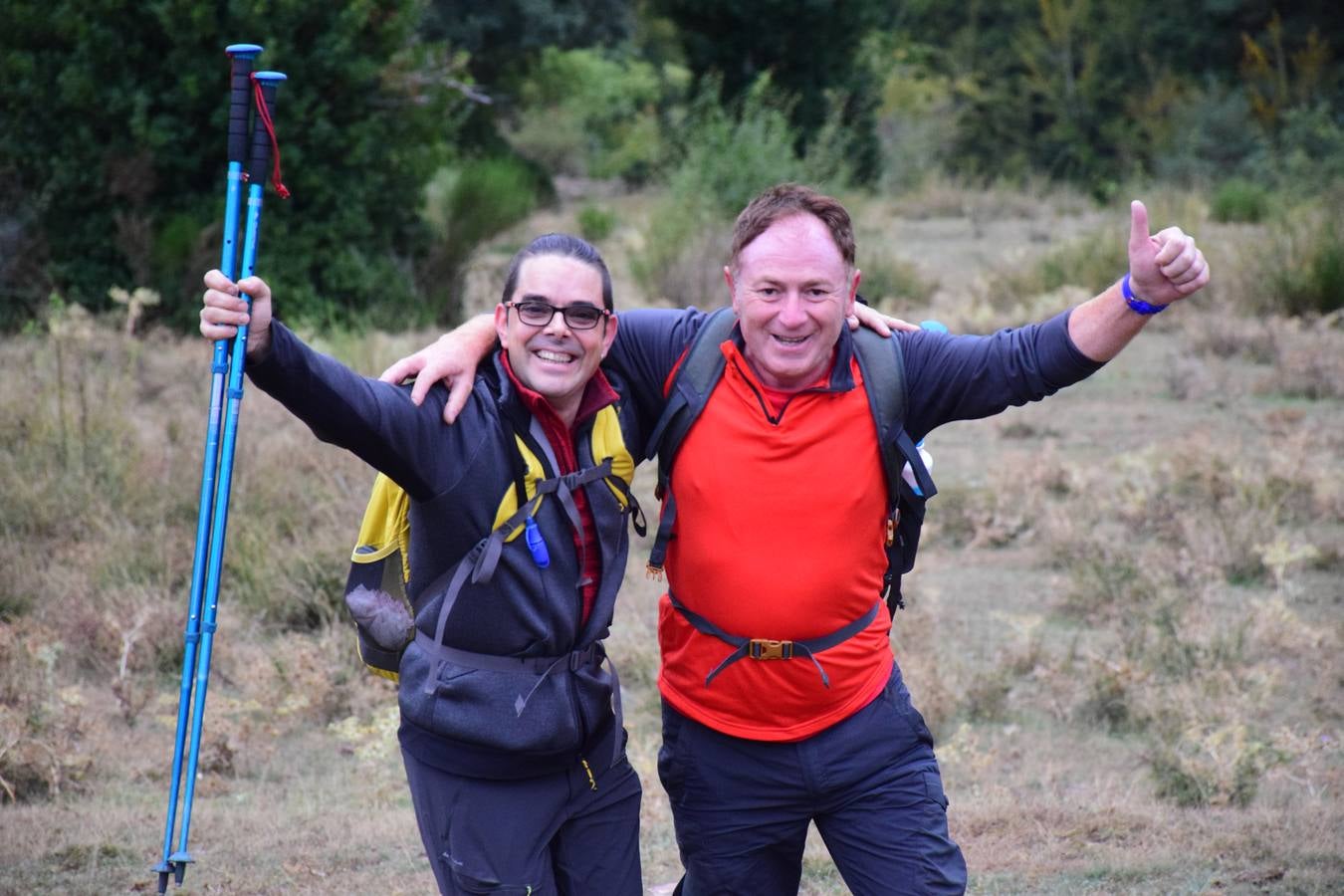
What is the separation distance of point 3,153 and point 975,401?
37.8 feet

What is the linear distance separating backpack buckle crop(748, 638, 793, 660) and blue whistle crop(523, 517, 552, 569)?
0.58 m

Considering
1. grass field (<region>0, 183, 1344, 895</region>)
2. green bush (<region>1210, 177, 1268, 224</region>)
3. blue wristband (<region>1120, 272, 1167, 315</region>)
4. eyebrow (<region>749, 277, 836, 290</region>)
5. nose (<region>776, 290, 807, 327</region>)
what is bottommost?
grass field (<region>0, 183, 1344, 895</region>)

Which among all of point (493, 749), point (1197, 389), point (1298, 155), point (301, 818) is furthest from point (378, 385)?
point (1298, 155)

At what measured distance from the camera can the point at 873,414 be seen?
344 centimetres

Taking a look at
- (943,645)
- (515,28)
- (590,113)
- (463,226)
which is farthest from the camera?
(590,113)

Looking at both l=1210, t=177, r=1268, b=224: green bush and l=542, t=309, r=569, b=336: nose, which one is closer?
l=542, t=309, r=569, b=336: nose

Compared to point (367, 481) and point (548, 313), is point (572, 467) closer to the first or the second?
point (548, 313)

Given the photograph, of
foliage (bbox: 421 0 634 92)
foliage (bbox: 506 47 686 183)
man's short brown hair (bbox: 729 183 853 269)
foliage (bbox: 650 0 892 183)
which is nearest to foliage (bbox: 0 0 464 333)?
man's short brown hair (bbox: 729 183 853 269)

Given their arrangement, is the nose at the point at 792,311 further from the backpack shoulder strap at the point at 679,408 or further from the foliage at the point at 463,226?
the foliage at the point at 463,226

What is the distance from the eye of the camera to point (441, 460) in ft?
9.96

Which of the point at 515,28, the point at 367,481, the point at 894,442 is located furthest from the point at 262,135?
the point at 515,28

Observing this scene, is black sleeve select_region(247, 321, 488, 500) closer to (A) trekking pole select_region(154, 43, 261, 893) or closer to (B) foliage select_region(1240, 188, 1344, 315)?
(A) trekking pole select_region(154, 43, 261, 893)

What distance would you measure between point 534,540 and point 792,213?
956 millimetres

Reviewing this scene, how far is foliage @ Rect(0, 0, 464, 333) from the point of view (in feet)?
41.3
